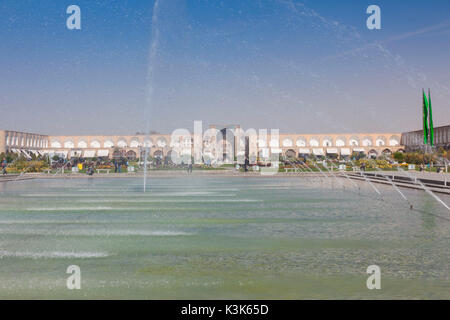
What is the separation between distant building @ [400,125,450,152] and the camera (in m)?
67.1

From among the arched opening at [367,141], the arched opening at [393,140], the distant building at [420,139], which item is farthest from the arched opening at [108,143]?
the distant building at [420,139]

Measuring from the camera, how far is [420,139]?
7581 centimetres

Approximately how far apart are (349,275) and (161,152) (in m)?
89.0

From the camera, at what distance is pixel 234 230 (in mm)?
8500

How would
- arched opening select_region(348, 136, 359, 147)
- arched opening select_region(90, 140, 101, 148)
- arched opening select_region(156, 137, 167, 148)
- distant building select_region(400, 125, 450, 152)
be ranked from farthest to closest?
arched opening select_region(90, 140, 101, 148) → arched opening select_region(156, 137, 167, 148) → arched opening select_region(348, 136, 359, 147) → distant building select_region(400, 125, 450, 152)

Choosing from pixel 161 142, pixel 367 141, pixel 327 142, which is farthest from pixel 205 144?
pixel 367 141

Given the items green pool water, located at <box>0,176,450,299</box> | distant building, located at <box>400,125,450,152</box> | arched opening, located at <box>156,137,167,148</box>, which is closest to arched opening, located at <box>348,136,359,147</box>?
distant building, located at <box>400,125,450,152</box>

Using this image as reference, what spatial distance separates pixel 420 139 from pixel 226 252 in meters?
76.0

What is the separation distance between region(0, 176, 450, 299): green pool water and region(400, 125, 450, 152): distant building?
54.5 m

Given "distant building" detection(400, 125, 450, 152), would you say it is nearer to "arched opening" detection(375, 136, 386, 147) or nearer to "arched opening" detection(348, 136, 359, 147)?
"arched opening" detection(375, 136, 386, 147)

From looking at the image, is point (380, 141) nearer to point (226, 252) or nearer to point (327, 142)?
point (327, 142)

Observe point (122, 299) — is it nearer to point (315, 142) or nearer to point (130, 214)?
point (130, 214)

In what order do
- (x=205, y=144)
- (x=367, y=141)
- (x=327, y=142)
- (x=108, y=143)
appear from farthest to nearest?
1. (x=108, y=143)
2. (x=327, y=142)
3. (x=367, y=141)
4. (x=205, y=144)
